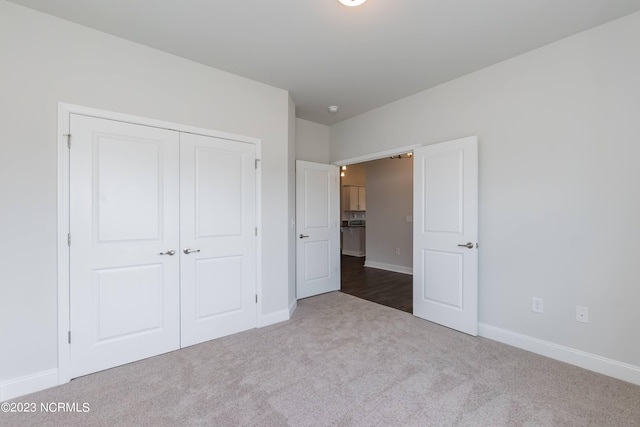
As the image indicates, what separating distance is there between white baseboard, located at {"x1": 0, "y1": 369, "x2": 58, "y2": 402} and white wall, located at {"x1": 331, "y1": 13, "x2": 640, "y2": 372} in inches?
149

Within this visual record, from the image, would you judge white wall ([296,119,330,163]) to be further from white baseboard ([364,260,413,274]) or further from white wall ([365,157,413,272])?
white baseboard ([364,260,413,274])

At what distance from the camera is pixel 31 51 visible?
2.08 m

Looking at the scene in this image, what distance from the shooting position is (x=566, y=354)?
7.95 ft

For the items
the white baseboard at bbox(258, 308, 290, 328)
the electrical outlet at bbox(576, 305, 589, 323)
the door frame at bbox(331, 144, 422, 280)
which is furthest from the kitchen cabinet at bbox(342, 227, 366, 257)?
the electrical outlet at bbox(576, 305, 589, 323)

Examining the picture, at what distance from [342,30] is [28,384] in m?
3.54

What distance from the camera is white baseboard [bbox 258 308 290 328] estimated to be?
3.19 meters

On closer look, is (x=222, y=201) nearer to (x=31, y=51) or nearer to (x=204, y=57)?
(x=204, y=57)

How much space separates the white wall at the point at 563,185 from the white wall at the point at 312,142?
206 centimetres

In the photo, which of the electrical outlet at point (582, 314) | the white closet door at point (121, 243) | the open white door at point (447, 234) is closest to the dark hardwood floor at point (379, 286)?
the open white door at point (447, 234)

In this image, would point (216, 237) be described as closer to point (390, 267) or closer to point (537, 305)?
point (537, 305)

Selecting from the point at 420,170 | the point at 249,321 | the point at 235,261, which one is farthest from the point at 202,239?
the point at 420,170

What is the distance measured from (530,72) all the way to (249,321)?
373 cm

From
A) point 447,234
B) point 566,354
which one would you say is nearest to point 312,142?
point 447,234

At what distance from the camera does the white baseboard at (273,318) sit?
319cm
